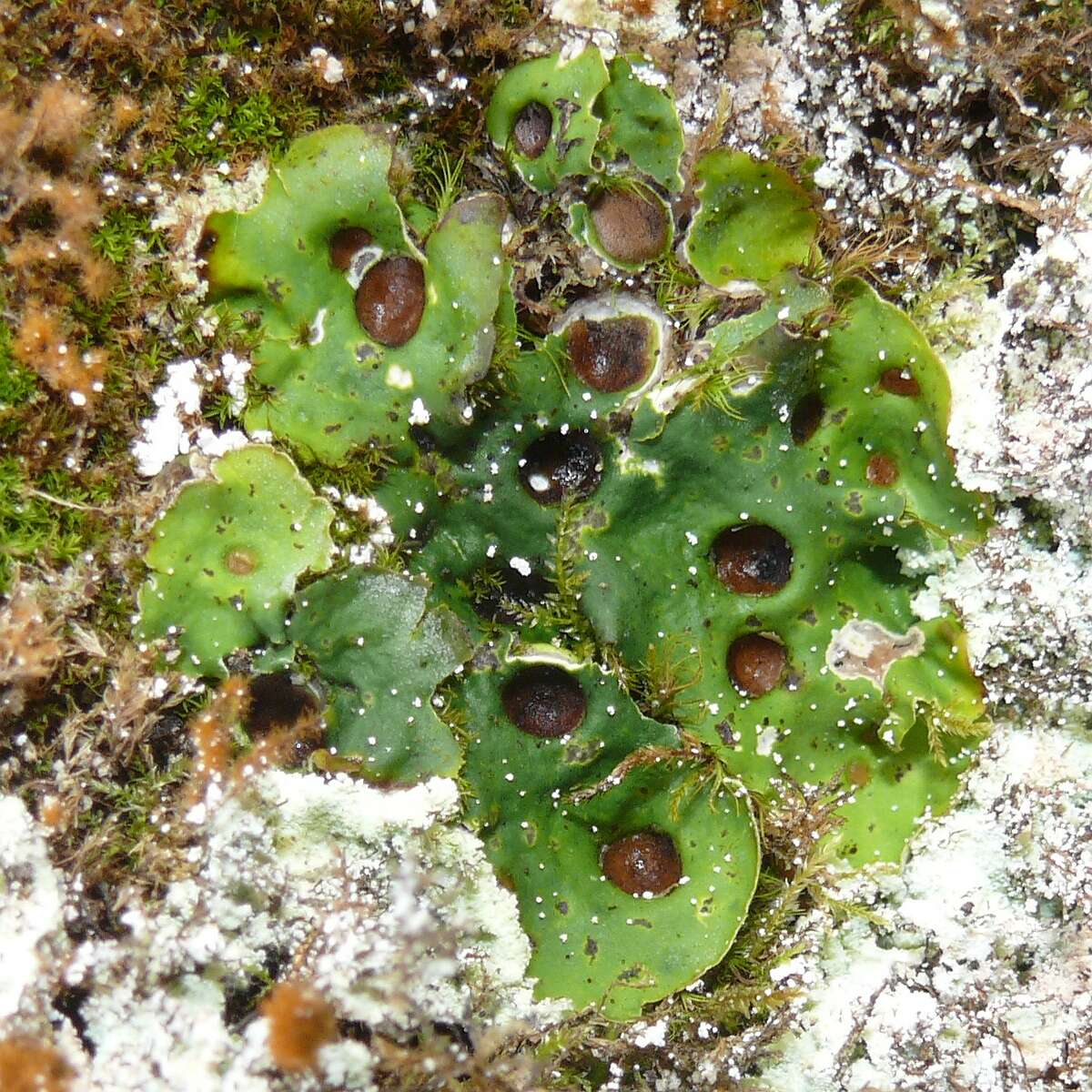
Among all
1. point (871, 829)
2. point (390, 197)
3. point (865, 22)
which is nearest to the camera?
point (390, 197)

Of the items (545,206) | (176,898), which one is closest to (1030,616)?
(545,206)

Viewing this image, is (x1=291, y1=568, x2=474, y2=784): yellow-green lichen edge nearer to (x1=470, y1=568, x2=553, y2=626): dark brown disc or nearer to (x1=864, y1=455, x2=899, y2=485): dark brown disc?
(x1=470, y1=568, x2=553, y2=626): dark brown disc

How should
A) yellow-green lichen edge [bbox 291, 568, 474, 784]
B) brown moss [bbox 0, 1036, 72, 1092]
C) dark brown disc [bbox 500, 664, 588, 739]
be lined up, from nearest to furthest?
brown moss [bbox 0, 1036, 72, 1092] → yellow-green lichen edge [bbox 291, 568, 474, 784] → dark brown disc [bbox 500, 664, 588, 739]

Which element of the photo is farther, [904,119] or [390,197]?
[904,119]

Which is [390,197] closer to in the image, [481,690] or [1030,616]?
[481,690]

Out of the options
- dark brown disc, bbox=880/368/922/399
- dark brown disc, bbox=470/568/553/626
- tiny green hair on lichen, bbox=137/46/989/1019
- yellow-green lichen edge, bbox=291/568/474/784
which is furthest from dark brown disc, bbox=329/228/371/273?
dark brown disc, bbox=880/368/922/399

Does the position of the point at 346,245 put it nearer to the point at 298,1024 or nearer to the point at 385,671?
the point at 385,671

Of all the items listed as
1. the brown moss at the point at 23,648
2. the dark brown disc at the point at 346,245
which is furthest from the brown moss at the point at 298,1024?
the dark brown disc at the point at 346,245
